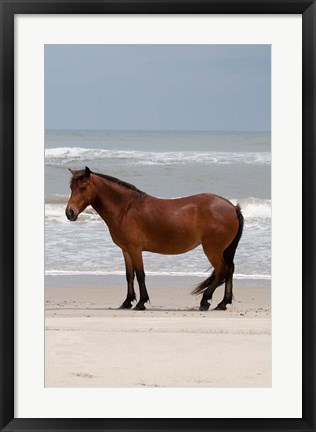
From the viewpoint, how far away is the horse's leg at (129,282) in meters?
5.21

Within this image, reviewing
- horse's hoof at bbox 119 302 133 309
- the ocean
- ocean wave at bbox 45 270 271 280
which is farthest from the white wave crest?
horse's hoof at bbox 119 302 133 309

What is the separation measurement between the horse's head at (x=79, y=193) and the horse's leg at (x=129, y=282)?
14.3 inches

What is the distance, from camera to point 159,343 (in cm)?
492

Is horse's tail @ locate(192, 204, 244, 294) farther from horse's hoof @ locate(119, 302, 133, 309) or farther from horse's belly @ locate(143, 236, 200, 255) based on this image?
horse's hoof @ locate(119, 302, 133, 309)

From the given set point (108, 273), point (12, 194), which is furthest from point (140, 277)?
point (12, 194)

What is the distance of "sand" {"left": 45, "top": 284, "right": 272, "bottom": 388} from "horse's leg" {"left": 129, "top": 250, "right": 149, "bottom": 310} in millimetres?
58

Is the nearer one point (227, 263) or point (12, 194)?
point (12, 194)

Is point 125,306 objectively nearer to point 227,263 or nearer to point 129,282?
point 129,282

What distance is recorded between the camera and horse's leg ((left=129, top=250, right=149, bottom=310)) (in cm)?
523

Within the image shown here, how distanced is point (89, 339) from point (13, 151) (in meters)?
1.05

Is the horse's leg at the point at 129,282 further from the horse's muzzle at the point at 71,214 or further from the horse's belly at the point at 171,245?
the horse's muzzle at the point at 71,214

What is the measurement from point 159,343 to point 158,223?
882 mm

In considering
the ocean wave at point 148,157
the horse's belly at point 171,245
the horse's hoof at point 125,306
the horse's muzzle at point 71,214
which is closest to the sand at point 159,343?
the horse's hoof at point 125,306

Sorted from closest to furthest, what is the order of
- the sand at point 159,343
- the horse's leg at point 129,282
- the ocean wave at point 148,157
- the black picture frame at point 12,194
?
1. the black picture frame at point 12,194
2. the sand at point 159,343
3. the ocean wave at point 148,157
4. the horse's leg at point 129,282
